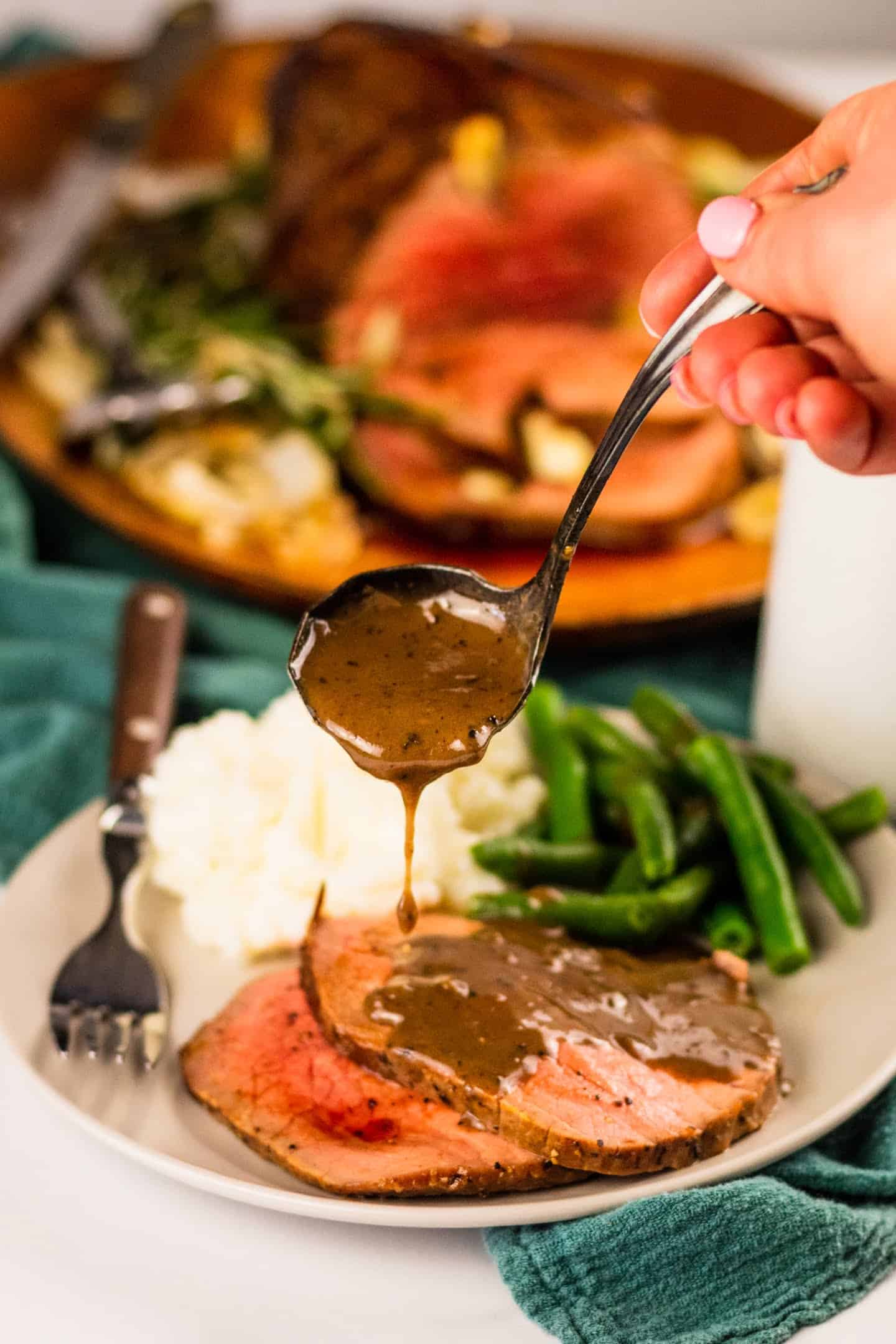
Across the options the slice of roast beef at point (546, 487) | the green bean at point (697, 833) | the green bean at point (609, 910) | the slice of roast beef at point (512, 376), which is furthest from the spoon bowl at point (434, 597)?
the slice of roast beef at point (512, 376)

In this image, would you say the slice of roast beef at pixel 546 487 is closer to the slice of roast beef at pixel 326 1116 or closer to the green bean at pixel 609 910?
the green bean at pixel 609 910

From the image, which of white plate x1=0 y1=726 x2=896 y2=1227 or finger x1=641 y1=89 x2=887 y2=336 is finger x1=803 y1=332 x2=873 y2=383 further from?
white plate x1=0 y1=726 x2=896 y2=1227

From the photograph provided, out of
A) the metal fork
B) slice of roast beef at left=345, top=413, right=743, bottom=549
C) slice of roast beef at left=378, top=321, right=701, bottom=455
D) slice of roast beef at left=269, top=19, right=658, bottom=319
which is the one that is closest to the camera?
the metal fork

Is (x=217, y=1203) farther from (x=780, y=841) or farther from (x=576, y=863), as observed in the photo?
(x=780, y=841)

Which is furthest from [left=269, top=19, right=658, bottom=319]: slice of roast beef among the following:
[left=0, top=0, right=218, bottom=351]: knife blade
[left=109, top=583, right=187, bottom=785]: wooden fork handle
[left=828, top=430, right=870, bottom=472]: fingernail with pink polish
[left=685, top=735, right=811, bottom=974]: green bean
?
[left=828, top=430, right=870, bottom=472]: fingernail with pink polish

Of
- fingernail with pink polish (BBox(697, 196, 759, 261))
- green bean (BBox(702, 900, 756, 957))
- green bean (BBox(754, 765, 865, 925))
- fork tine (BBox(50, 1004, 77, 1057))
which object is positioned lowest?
fork tine (BBox(50, 1004, 77, 1057))

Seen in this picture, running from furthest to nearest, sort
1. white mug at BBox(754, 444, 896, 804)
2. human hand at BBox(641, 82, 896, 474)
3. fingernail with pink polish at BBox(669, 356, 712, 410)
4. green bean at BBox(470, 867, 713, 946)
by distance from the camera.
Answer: white mug at BBox(754, 444, 896, 804) < green bean at BBox(470, 867, 713, 946) < fingernail with pink polish at BBox(669, 356, 712, 410) < human hand at BBox(641, 82, 896, 474)

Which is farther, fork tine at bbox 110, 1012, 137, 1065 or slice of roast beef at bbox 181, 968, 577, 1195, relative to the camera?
fork tine at bbox 110, 1012, 137, 1065
